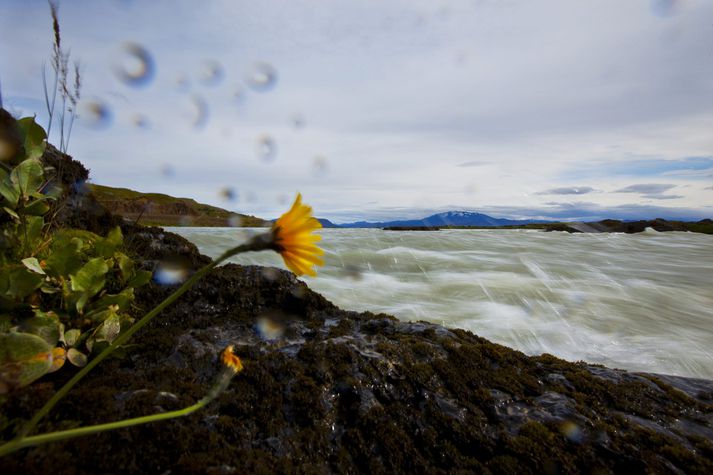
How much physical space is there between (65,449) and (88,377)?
0.75 metres

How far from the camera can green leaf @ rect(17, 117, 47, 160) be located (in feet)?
9.39

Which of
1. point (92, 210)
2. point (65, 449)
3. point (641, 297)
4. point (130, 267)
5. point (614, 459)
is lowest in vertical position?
point (641, 297)

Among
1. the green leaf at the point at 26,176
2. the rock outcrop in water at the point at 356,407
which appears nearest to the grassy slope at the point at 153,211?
the green leaf at the point at 26,176

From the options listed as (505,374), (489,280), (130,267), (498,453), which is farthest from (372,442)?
(489,280)

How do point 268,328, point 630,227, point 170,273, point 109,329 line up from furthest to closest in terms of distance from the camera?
point 630,227 → point 170,273 → point 268,328 → point 109,329

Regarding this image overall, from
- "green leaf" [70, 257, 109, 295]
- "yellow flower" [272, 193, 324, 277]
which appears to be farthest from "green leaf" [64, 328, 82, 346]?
"yellow flower" [272, 193, 324, 277]

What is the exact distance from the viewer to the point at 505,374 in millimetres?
2889

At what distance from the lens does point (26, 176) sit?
262cm

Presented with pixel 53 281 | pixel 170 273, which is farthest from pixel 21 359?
pixel 170 273

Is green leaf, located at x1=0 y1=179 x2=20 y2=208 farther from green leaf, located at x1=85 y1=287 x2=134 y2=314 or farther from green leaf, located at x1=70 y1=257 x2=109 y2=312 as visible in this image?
green leaf, located at x1=85 y1=287 x2=134 y2=314

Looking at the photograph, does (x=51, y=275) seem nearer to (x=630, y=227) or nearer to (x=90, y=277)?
(x=90, y=277)

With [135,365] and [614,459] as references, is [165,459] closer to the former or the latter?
[135,365]

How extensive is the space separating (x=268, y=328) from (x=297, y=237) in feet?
6.95

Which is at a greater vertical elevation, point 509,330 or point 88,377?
point 88,377
